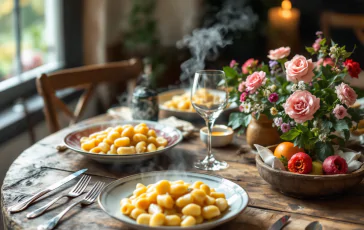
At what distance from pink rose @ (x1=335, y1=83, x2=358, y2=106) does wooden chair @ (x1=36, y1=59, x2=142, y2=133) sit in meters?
1.20

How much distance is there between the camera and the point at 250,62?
5.16 feet

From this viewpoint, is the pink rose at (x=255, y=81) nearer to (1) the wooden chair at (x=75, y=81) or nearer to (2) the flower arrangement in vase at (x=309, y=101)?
(2) the flower arrangement in vase at (x=309, y=101)

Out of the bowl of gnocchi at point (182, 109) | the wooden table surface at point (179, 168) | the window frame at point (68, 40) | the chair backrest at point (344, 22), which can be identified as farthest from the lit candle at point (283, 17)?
the wooden table surface at point (179, 168)

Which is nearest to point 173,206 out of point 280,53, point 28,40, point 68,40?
point 280,53

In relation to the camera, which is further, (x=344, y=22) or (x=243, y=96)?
(x=344, y=22)

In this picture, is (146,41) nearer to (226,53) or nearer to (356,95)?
(226,53)

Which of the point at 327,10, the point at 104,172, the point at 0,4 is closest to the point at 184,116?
the point at 104,172

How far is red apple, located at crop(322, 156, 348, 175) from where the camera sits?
1184 millimetres

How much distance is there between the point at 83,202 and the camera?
44.6 inches

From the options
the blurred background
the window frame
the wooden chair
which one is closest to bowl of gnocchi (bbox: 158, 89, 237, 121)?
the blurred background

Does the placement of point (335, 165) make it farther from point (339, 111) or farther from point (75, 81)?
point (75, 81)

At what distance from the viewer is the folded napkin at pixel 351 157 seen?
1207mm

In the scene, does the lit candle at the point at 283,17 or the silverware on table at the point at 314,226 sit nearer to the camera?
the silverware on table at the point at 314,226

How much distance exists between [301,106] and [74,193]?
23.5 inches
